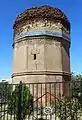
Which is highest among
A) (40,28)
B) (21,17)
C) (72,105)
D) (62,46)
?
(21,17)

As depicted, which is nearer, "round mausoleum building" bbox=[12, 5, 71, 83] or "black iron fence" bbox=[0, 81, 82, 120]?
"black iron fence" bbox=[0, 81, 82, 120]

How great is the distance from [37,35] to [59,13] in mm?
2854

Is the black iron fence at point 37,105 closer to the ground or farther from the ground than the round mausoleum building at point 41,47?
closer to the ground

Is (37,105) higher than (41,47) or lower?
lower

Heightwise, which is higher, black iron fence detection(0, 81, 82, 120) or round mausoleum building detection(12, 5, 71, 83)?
round mausoleum building detection(12, 5, 71, 83)

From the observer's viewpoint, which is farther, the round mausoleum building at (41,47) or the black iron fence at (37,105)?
the round mausoleum building at (41,47)

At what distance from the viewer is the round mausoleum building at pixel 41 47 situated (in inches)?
749

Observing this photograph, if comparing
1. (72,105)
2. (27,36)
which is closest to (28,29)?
(27,36)

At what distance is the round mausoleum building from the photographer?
19016mm

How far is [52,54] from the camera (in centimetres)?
1928

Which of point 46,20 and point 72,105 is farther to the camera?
point 46,20

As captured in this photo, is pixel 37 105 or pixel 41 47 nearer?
pixel 37 105

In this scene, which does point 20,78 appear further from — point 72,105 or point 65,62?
point 72,105

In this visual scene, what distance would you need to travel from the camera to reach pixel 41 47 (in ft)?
63.2
